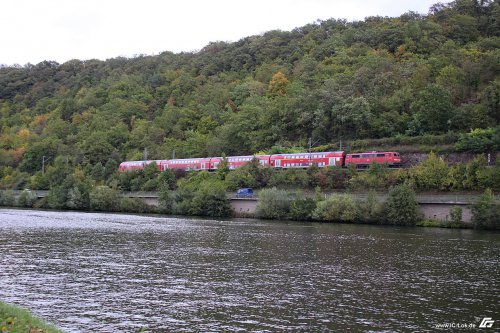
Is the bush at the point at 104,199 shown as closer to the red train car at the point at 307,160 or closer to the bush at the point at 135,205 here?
the bush at the point at 135,205

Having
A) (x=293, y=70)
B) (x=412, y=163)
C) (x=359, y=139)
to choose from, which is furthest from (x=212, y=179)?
(x=293, y=70)

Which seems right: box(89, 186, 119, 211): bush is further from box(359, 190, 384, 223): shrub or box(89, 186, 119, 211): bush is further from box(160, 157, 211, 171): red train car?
box(359, 190, 384, 223): shrub

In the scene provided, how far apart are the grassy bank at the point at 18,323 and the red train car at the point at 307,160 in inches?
2637

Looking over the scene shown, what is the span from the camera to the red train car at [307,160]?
8150 centimetres

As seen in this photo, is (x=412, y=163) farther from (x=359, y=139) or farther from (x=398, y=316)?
(x=398, y=316)

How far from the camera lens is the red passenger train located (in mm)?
76938

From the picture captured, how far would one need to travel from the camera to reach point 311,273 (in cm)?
3006

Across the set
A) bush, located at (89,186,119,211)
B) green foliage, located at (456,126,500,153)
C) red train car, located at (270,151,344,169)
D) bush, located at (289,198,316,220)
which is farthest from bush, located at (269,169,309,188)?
bush, located at (89,186,119,211)

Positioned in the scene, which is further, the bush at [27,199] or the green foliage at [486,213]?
the bush at [27,199]

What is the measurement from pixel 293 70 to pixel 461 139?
234ft

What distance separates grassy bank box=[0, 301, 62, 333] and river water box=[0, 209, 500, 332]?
1727 mm

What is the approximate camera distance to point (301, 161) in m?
84.4

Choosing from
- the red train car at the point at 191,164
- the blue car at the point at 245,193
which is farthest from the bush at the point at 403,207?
the red train car at the point at 191,164

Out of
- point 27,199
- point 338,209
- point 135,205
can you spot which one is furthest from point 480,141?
point 27,199
